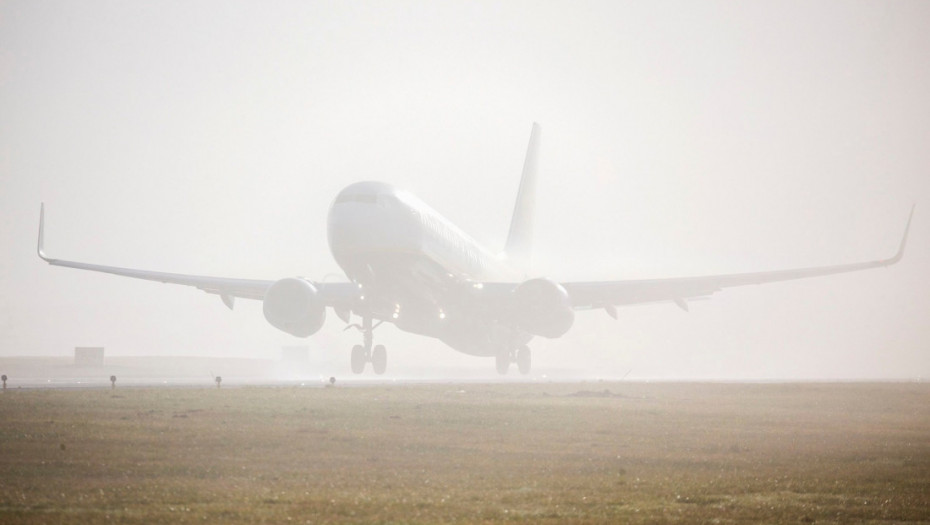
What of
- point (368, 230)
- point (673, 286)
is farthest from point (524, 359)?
point (368, 230)

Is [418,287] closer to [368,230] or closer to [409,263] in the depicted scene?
[409,263]

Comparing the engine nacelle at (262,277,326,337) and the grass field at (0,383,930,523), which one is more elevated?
the engine nacelle at (262,277,326,337)

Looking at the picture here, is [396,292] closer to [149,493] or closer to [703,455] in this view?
[703,455]

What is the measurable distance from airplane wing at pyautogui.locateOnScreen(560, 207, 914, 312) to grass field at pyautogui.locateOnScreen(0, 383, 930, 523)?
1427cm

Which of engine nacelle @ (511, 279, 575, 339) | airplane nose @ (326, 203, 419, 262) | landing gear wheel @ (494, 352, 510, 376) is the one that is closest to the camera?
airplane nose @ (326, 203, 419, 262)

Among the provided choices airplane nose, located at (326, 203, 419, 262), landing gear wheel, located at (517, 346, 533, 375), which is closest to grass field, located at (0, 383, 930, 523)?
airplane nose, located at (326, 203, 419, 262)

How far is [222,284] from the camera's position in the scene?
53.4m

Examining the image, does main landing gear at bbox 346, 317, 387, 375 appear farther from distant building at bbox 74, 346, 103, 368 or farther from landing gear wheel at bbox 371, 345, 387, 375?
distant building at bbox 74, 346, 103, 368

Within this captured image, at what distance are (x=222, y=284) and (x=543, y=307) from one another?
678 inches

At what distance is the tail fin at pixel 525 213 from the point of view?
248 feet

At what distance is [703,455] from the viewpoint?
Answer: 23.1m

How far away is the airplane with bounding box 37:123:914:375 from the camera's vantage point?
45.2m

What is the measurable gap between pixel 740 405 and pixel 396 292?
16805 millimetres

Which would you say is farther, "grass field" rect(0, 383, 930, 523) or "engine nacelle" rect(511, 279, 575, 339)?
"engine nacelle" rect(511, 279, 575, 339)
